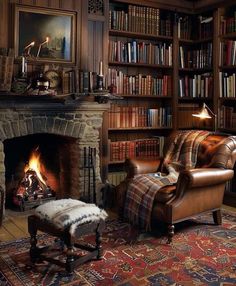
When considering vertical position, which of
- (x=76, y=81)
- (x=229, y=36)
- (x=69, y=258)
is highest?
(x=229, y=36)

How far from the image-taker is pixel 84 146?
4.62 metres

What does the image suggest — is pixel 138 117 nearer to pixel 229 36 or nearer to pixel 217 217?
pixel 229 36

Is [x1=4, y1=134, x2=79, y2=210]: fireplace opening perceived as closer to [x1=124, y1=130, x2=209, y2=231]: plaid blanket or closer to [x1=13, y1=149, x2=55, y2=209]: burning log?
[x1=13, y1=149, x2=55, y2=209]: burning log

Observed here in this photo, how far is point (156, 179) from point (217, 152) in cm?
66

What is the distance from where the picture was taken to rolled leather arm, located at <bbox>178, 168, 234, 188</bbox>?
350 cm

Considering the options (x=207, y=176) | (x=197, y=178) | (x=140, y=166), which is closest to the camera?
(x=197, y=178)

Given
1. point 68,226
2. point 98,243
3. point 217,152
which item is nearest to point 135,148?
point 217,152

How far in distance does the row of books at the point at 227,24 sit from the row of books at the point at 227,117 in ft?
3.13

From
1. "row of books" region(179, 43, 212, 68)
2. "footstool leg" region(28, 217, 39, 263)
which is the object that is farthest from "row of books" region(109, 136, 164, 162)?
"footstool leg" region(28, 217, 39, 263)

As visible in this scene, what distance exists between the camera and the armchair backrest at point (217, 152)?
12.8ft

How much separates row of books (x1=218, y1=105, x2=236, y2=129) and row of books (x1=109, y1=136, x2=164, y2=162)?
2.74ft

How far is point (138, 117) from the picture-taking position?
5.29 meters

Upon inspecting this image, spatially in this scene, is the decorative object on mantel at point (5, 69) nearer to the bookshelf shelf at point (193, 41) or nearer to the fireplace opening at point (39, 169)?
the fireplace opening at point (39, 169)

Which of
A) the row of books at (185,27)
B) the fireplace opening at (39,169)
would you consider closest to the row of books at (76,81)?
the fireplace opening at (39,169)
